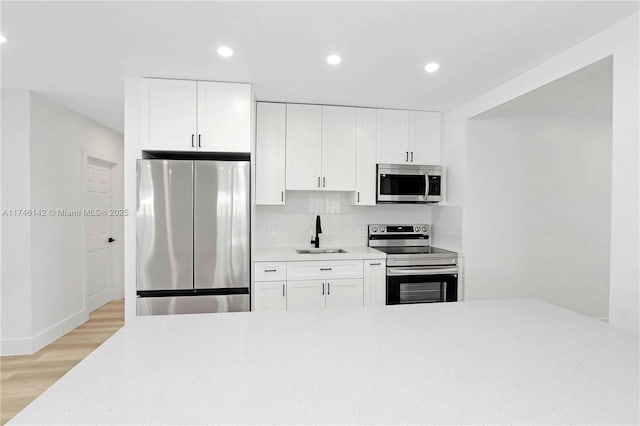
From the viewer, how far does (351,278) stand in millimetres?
3254

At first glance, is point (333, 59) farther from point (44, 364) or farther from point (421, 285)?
point (44, 364)

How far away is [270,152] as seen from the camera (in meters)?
3.44

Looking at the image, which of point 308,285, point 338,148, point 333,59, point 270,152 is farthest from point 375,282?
point 333,59

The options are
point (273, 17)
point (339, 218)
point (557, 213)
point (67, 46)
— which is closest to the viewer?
point (273, 17)

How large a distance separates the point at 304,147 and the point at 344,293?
1.49m

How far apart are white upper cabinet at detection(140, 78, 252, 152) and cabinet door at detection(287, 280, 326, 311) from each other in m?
1.28

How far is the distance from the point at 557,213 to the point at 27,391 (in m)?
4.90

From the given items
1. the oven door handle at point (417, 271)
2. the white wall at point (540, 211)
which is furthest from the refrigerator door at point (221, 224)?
the white wall at point (540, 211)

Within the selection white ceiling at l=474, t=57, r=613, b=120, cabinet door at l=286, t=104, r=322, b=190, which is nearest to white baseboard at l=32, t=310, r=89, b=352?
cabinet door at l=286, t=104, r=322, b=190

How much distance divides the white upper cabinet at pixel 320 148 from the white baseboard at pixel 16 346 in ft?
9.11

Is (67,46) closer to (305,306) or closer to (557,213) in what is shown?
(305,306)

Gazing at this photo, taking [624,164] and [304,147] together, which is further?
[304,147]

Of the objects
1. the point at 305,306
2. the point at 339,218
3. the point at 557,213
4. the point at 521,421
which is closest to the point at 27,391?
the point at 305,306

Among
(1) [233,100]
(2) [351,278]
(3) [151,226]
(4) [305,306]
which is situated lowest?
(4) [305,306]
